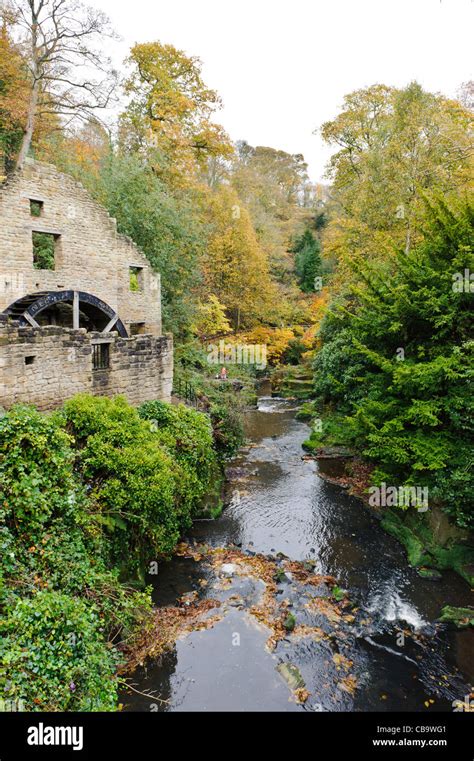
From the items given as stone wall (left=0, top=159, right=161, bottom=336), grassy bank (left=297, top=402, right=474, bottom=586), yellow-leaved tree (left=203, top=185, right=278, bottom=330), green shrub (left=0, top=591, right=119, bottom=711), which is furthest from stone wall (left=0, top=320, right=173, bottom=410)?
yellow-leaved tree (left=203, top=185, right=278, bottom=330)

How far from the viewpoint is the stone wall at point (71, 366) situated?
7277 millimetres

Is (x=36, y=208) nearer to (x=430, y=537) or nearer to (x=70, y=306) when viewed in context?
(x=70, y=306)

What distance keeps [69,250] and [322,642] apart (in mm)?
11110

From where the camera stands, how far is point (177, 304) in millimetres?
16672

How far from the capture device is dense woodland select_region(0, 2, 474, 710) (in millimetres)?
5383

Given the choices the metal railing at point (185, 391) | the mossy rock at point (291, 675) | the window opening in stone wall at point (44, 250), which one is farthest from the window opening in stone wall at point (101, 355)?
the mossy rock at point (291, 675)

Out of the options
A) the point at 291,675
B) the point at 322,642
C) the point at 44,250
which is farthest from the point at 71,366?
the point at 44,250

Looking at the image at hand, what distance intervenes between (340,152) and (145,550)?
75.2ft

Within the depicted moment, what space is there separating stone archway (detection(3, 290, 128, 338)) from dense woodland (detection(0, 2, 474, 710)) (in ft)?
11.7

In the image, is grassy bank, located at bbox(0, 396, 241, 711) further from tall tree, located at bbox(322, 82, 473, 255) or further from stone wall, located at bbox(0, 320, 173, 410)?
tall tree, located at bbox(322, 82, 473, 255)

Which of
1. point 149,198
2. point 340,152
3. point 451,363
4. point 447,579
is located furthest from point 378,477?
point 340,152

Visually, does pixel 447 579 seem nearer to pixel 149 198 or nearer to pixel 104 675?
pixel 104 675

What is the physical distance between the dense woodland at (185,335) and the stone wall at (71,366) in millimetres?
876
